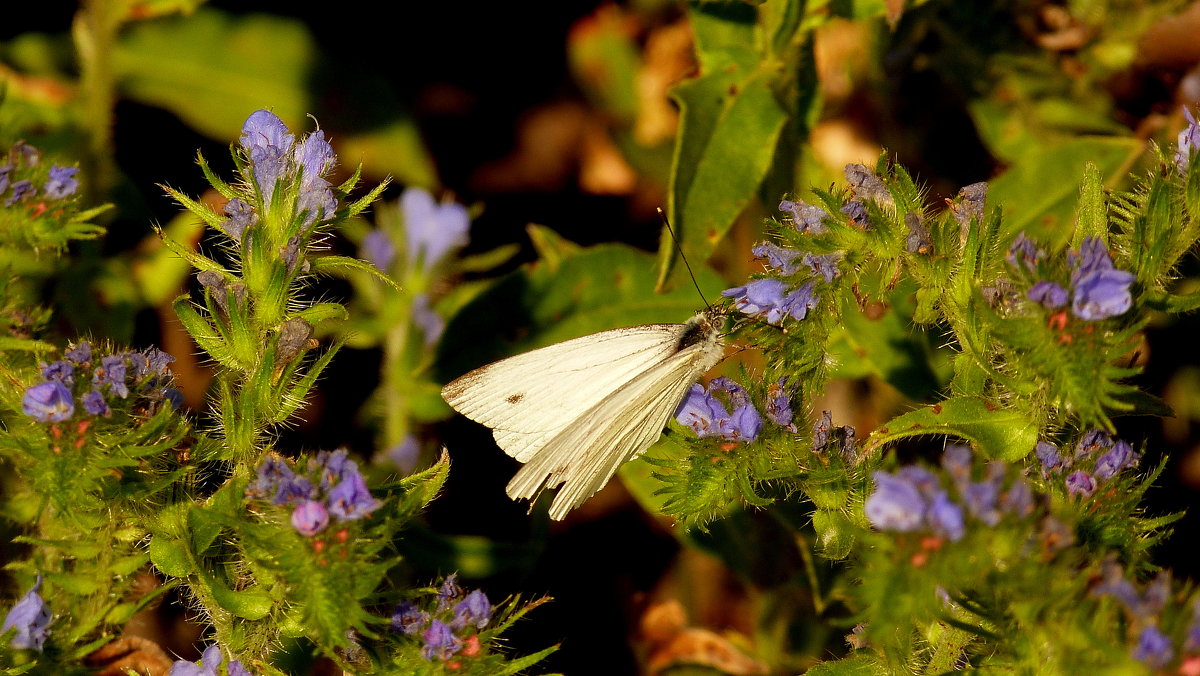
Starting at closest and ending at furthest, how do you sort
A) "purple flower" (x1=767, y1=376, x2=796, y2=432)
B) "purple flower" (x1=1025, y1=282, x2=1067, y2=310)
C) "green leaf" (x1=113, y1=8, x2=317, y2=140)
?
"purple flower" (x1=1025, y1=282, x2=1067, y2=310)
"purple flower" (x1=767, y1=376, x2=796, y2=432)
"green leaf" (x1=113, y1=8, x2=317, y2=140)

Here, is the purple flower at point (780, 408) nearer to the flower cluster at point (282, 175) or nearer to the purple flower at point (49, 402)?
the flower cluster at point (282, 175)

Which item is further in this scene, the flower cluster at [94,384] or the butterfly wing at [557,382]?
the butterfly wing at [557,382]

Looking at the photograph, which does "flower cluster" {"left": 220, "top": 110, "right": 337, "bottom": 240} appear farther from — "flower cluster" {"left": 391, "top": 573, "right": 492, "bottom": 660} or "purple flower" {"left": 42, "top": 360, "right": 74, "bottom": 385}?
"flower cluster" {"left": 391, "top": 573, "right": 492, "bottom": 660}

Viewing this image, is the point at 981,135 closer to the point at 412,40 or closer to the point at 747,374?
the point at 747,374

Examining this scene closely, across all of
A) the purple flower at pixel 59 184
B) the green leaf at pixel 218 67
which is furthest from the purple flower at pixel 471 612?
the green leaf at pixel 218 67

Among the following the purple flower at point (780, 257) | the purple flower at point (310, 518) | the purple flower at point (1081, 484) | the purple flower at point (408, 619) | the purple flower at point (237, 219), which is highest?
the purple flower at point (237, 219)

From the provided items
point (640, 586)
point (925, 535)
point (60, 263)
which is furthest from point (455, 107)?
point (925, 535)

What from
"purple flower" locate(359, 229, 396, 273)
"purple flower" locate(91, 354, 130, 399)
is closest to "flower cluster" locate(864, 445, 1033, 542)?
"purple flower" locate(91, 354, 130, 399)
